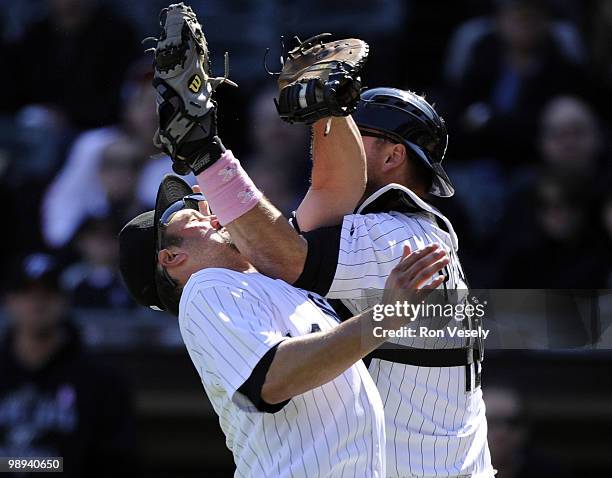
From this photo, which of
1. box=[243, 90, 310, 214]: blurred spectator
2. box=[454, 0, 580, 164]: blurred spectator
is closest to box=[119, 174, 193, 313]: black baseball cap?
box=[243, 90, 310, 214]: blurred spectator

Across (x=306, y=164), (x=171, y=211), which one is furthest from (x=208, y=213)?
(x=306, y=164)

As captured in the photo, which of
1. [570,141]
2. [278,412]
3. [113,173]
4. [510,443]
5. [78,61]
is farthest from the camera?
[78,61]

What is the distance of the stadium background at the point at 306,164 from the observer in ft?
20.9

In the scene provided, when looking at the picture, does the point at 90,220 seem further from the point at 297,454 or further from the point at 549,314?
the point at 297,454

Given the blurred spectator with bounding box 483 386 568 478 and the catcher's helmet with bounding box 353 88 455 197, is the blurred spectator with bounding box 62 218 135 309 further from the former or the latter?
the catcher's helmet with bounding box 353 88 455 197

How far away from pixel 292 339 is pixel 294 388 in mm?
119

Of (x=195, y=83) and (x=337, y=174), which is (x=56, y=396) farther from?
(x=195, y=83)

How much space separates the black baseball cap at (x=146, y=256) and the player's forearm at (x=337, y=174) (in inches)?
15.1

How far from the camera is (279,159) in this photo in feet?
22.0

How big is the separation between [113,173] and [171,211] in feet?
11.4

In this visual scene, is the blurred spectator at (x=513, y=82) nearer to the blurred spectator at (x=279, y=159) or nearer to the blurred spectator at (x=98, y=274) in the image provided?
the blurred spectator at (x=279, y=159)

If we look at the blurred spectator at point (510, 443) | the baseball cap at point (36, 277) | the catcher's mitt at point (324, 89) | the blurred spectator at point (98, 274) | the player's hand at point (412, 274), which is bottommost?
the blurred spectator at point (510, 443)

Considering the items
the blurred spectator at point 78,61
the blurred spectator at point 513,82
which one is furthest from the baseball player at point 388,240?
the blurred spectator at point 78,61

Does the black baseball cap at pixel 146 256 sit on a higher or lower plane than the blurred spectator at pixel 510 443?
higher
